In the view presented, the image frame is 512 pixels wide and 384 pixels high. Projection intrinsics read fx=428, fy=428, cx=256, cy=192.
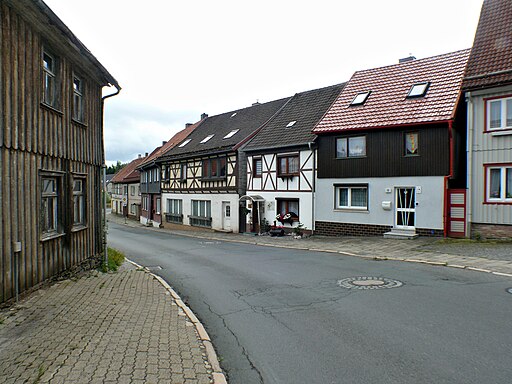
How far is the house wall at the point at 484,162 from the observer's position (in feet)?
51.3

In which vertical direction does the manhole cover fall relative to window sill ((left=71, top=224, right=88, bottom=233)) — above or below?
below

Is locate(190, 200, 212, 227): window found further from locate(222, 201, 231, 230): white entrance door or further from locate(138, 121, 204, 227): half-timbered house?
locate(138, 121, 204, 227): half-timbered house

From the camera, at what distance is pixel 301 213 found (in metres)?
22.8

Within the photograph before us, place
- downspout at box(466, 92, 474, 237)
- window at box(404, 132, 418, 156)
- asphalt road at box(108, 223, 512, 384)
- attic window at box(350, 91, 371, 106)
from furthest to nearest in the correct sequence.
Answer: attic window at box(350, 91, 371, 106), window at box(404, 132, 418, 156), downspout at box(466, 92, 474, 237), asphalt road at box(108, 223, 512, 384)

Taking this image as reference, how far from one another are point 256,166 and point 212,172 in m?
4.77

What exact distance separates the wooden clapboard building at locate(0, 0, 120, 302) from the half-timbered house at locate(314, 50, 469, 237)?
12278 millimetres

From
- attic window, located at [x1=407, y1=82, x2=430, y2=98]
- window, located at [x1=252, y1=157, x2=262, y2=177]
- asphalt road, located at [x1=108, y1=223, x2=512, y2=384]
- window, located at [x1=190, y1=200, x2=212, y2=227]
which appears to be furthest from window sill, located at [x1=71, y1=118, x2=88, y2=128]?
window, located at [x1=190, y1=200, x2=212, y2=227]

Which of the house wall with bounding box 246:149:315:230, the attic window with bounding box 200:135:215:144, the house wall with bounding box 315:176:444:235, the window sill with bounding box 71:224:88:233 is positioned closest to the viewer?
the window sill with bounding box 71:224:88:233

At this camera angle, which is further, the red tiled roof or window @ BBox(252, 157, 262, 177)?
the red tiled roof

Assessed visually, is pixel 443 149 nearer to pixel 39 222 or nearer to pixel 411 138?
pixel 411 138

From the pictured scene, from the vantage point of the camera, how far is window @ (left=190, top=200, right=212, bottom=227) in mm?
30394

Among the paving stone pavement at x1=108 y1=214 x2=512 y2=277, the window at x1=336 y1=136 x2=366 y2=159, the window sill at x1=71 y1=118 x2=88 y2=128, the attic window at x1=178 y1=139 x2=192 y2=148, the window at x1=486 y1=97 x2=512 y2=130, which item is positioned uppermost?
the attic window at x1=178 y1=139 x2=192 y2=148

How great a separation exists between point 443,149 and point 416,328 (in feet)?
42.6

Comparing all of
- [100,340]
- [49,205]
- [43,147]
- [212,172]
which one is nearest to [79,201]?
[49,205]
